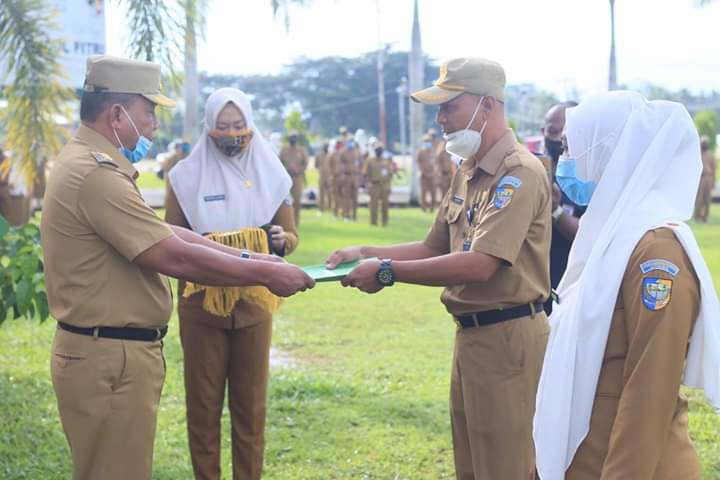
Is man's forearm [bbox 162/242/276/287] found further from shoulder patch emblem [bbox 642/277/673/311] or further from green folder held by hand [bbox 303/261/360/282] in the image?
shoulder patch emblem [bbox 642/277/673/311]

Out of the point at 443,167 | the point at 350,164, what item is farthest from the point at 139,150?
the point at 443,167

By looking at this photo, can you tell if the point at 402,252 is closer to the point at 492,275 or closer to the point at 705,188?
the point at 492,275

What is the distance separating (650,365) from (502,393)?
4.02 ft

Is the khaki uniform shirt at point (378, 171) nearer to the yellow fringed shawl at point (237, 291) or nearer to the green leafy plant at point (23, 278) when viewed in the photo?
the green leafy plant at point (23, 278)

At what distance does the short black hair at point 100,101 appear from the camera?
10.8 ft

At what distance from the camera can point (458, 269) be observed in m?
3.32

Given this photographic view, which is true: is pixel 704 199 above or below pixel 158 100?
below

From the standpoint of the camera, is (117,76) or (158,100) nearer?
(117,76)

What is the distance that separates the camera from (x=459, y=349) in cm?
354

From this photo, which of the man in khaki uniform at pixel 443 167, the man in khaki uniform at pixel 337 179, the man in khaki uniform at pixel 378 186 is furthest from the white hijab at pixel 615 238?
the man in khaki uniform at pixel 443 167

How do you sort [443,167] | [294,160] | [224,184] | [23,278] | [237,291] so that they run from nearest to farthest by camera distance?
[237,291], [224,184], [23,278], [294,160], [443,167]

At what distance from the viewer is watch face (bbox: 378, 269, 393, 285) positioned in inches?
140

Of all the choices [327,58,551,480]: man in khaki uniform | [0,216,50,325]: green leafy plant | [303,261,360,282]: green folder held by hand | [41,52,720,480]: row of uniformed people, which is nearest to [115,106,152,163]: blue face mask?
[41,52,720,480]: row of uniformed people

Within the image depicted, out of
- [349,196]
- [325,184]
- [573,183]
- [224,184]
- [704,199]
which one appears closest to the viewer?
[573,183]
